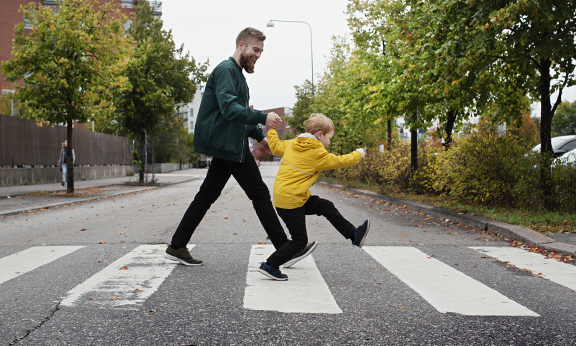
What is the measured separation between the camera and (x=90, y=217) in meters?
9.42

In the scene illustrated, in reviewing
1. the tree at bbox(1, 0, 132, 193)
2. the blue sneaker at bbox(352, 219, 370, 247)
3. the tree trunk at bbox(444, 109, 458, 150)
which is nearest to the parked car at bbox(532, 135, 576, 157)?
the tree trunk at bbox(444, 109, 458, 150)

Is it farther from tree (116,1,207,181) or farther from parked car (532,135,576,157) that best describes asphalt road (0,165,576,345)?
tree (116,1,207,181)

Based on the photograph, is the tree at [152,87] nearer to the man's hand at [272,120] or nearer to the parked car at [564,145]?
the parked car at [564,145]

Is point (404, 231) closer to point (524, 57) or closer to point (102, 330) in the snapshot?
point (524, 57)

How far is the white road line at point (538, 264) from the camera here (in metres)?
4.47

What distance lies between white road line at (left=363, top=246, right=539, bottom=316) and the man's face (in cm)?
241

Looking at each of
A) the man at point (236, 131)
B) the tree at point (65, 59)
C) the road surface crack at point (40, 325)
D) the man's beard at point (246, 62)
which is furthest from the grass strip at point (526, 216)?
the tree at point (65, 59)

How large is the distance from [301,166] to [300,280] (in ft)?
3.34

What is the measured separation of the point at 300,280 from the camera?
422 cm

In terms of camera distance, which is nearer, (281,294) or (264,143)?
(281,294)

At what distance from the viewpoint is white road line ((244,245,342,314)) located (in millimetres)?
3402

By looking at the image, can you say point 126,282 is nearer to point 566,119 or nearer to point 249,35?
point 249,35

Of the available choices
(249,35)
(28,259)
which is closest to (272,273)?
(249,35)

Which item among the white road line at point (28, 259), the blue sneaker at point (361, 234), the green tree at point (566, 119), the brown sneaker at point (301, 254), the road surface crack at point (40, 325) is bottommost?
the white road line at point (28, 259)
